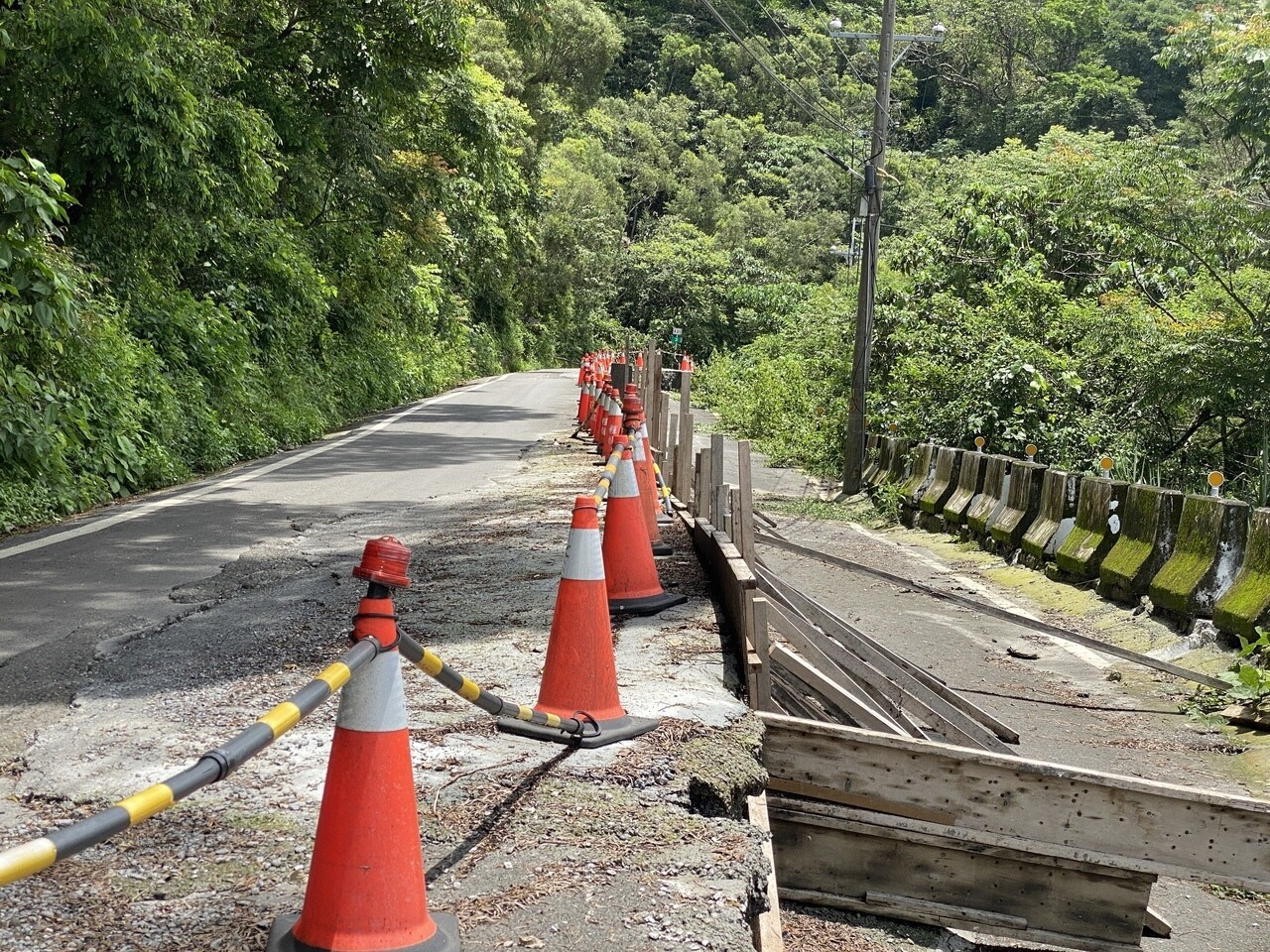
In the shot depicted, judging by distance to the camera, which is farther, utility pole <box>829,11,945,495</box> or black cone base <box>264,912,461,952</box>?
utility pole <box>829,11,945,495</box>

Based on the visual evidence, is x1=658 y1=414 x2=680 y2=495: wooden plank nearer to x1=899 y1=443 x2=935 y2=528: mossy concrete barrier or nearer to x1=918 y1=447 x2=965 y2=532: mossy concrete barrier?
x1=918 y1=447 x2=965 y2=532: mossy concrete barrier

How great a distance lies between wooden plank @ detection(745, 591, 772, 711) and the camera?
574 centimetres

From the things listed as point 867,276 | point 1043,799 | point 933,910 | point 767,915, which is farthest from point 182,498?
point 867,276

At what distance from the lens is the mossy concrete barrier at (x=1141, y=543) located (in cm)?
1017

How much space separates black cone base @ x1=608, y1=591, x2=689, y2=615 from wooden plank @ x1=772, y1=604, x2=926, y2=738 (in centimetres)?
58

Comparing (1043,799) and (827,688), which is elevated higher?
(827,688)

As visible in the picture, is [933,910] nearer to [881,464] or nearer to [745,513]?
[745,513]

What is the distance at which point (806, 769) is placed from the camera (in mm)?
5336

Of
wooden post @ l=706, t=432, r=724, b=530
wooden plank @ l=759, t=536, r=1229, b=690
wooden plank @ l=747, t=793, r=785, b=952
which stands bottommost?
wooden plank @ l=759, t=536, r=1229, b=690

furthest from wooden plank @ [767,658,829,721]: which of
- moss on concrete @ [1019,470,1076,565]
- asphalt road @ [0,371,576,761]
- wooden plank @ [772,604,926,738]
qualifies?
moss on concrete @ [1019,470,1076,565]

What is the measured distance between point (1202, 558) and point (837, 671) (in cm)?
395

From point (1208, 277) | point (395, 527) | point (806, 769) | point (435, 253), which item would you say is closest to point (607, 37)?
point (435, 253)

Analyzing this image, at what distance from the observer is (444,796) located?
427 centimetres

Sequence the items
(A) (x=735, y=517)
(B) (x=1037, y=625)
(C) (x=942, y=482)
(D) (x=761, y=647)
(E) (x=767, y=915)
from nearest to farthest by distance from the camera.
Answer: (E) (x=767, y=915)
(D) (x=761, y=647)
(A) (x=735, y=517)
(B) (x=1037, y=625)
(C) (x=942, y=482)
